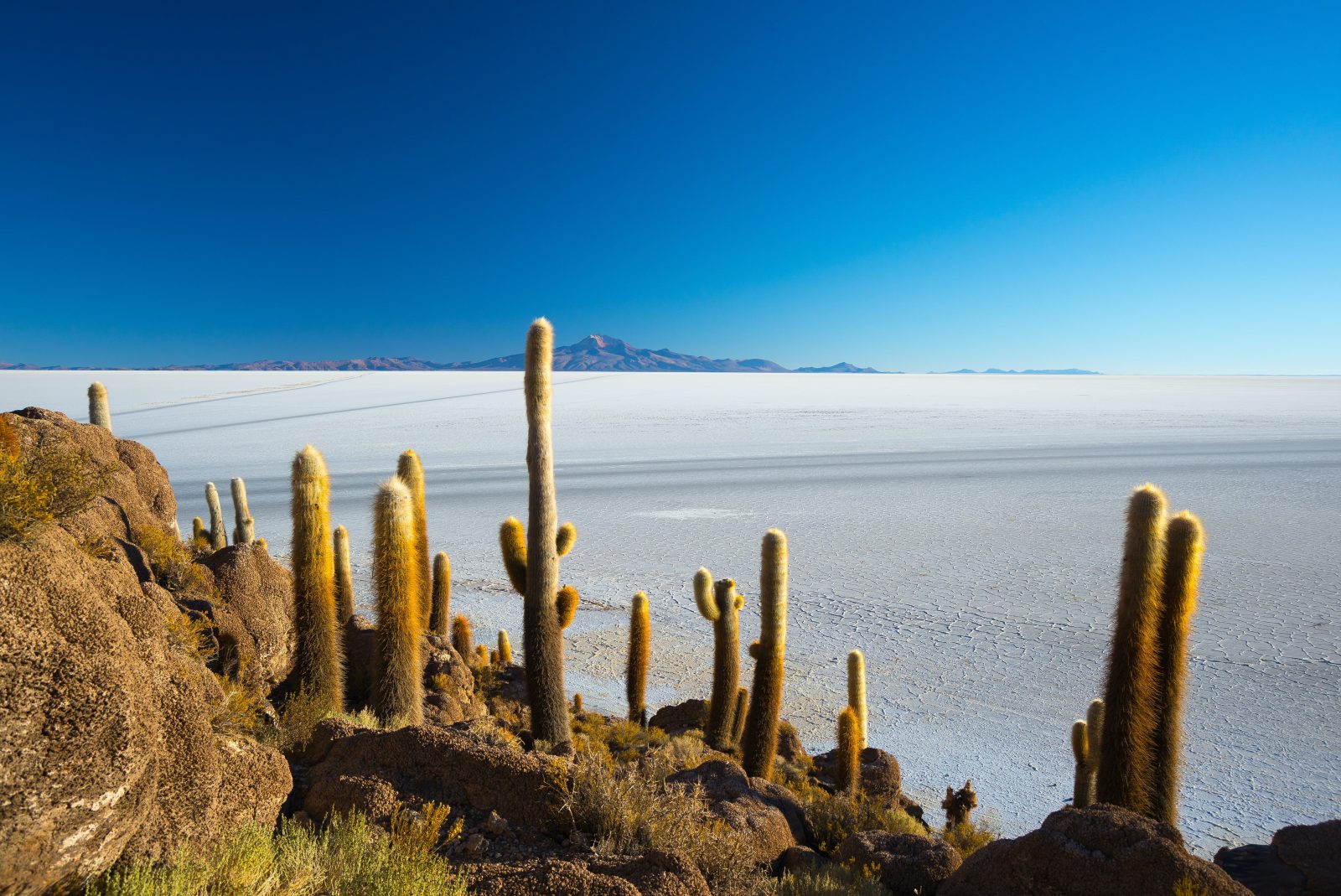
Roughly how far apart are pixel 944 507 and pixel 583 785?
2044 cm

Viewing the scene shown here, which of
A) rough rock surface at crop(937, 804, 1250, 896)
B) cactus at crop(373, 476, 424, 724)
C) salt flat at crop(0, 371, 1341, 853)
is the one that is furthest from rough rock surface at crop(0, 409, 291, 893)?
salt flat at crop(0, 371, 1341, 853)

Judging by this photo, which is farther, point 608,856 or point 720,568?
point 720,568

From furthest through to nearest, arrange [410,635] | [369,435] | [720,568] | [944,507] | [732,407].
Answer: [732,407] < [369,435] < [944,507] < [720,568] < [410,635]

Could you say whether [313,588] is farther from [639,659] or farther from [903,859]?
[903,859]

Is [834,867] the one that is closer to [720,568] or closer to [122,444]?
[122,444]

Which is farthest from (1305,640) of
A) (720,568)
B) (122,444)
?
(122,444)

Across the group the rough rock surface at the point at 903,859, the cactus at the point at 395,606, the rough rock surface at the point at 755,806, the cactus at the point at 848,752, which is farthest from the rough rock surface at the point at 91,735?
the cactus at the point at 848,752

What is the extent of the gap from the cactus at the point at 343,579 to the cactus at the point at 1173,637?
7.37 meters

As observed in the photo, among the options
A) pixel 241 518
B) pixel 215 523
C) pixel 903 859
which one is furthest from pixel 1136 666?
pixel 215 523

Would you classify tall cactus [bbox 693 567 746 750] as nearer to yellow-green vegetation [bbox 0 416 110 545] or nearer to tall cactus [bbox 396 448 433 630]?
tall cactus [bbox 396 448 433 630]

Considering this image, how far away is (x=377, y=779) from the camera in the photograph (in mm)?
3787

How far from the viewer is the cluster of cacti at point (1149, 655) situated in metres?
5.29

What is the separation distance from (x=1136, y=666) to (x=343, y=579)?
7.42 m

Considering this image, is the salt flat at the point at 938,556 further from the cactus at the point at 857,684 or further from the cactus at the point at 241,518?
the cactus at the point at 241,518
